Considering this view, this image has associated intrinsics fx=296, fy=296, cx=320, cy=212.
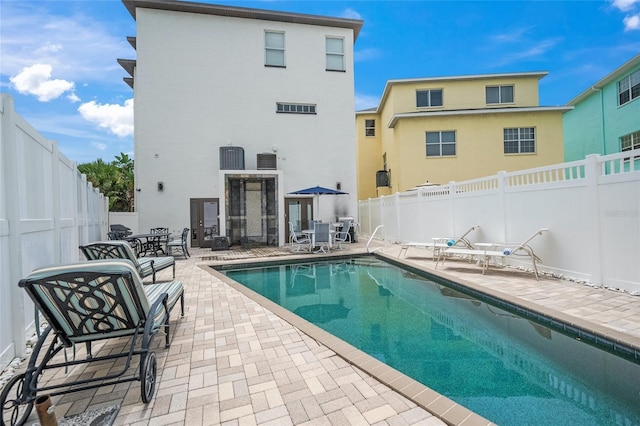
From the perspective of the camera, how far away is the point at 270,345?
130 inches

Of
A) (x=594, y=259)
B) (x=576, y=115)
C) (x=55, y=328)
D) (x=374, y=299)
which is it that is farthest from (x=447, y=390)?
(x=576, y=115)

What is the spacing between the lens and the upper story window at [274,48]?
48.3ft

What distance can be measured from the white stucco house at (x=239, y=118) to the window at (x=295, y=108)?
5 cm

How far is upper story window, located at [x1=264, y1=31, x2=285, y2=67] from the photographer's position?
14.7 m

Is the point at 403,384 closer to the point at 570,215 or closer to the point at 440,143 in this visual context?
the point at 570,215

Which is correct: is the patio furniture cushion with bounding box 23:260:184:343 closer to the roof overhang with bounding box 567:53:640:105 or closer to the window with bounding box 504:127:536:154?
the window with bounding box 504:127:536:154

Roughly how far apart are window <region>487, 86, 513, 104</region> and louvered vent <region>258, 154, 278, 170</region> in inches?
526

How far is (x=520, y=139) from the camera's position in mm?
16750

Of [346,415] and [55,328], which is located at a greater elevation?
[55,328]

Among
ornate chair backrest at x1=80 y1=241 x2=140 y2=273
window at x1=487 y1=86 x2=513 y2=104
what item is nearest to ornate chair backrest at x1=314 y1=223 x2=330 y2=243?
ornate chair backrest at x1=80 y1=241 x2=140 y2=273

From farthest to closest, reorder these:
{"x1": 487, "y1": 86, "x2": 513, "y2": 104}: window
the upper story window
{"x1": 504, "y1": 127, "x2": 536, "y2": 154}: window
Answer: {"x1": 487, "y1": 86, "x2": 513, "y2": 104}: window
{"x1": 504, "y1": 127, "x2": 536, "y2": 154}: window
the upper story window

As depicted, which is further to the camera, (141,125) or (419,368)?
(141,125)

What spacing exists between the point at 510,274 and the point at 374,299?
315 centimetres

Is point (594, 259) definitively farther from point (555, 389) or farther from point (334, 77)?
point (334, 77)
